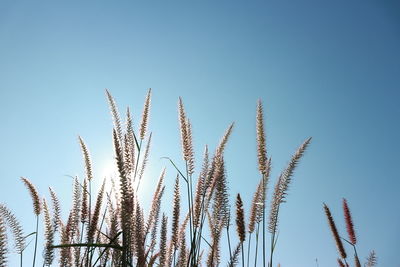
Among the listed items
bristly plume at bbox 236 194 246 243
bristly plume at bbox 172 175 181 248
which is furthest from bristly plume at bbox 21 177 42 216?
bristly plume at bbox 236 194 246 243

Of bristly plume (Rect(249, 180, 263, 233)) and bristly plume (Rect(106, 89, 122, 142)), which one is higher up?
bristly plume (Rect(106, 89, 122, 142))

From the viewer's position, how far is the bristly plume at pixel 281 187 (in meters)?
3.63

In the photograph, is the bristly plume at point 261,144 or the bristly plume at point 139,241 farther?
the bristly plume at point 261,144

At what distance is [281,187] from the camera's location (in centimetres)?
364

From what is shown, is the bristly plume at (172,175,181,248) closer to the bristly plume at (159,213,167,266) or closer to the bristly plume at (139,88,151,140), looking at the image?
the bristly plume at (159,213,167,266)

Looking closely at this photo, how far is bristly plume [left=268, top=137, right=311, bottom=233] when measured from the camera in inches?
143

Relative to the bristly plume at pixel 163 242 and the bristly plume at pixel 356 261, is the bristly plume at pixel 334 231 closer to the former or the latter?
the bristly plume at pixel 356 261

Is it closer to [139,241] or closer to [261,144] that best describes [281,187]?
[261,144]

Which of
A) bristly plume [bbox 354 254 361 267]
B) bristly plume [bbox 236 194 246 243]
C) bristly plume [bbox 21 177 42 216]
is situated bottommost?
bristly plume [bbox 354 254 361 267]

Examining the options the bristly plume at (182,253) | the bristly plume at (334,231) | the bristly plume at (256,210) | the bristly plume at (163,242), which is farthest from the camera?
the bristly plume at (334,231)

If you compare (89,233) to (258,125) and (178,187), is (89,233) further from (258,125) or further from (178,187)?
(258,125)

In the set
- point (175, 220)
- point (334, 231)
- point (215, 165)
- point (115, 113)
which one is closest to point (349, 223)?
point (334, 231)

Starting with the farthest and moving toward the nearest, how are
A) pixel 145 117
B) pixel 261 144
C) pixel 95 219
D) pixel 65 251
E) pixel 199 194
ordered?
pixel 145 117, pixel 261 144, pixel 65 251, pixel 199 194, pixel 95 219

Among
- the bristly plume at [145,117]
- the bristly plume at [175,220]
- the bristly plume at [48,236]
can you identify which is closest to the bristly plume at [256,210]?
the bristly plume at [175,220]
